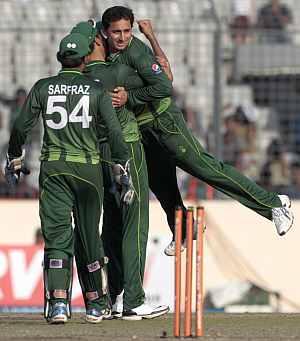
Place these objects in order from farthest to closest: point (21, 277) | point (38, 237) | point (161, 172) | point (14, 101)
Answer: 1. point (14, 101)
2. point (38, 237)
3. point (21, 277)
4. point (161, 172)

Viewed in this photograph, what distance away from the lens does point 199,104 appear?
51.0ft

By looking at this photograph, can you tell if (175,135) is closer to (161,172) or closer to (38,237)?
(161,172)

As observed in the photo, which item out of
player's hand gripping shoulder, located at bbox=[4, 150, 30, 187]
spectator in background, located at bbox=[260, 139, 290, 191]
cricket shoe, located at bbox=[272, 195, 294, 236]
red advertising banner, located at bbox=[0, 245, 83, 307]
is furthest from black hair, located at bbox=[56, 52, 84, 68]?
spectator in background, located at bbox=[260, 139, 290, 191]

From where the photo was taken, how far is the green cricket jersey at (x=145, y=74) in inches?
364

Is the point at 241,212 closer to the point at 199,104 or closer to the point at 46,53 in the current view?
the point at 199,104

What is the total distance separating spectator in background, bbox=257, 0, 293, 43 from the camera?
1591 centimetres

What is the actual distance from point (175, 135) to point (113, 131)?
899mm

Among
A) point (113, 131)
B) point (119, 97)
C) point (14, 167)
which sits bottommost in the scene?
point (14, 167)

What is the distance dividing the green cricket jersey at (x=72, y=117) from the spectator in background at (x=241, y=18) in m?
7.22

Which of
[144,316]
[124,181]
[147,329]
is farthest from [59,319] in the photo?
[124,181]

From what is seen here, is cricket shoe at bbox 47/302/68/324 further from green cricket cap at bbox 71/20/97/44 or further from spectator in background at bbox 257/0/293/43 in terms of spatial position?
spectator in background at bbox 257/0/293/43

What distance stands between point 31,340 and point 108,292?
5.50ft

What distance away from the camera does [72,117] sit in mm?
8781

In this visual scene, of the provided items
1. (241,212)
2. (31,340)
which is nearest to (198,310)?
(31,340)
